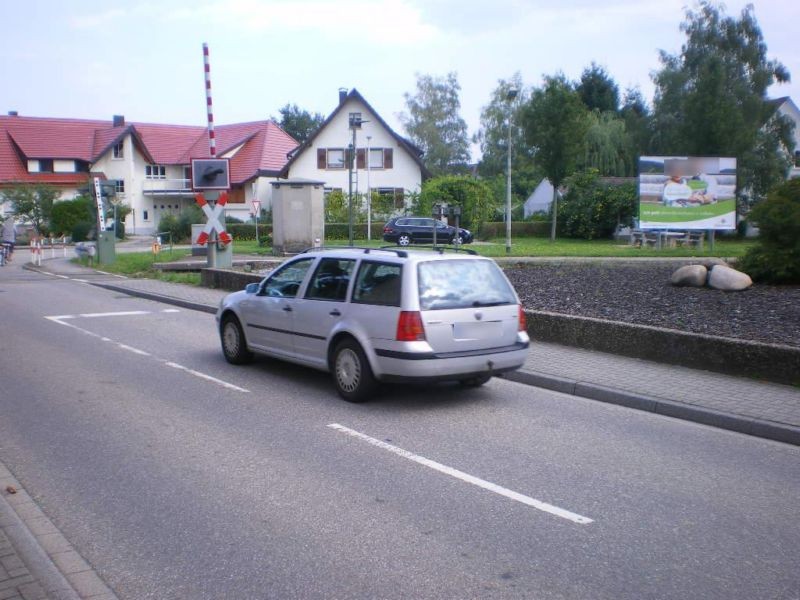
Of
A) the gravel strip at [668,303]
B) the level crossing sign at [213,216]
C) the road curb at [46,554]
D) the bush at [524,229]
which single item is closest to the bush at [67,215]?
the bush at [524,229]

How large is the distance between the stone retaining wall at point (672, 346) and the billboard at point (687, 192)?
2119 cm

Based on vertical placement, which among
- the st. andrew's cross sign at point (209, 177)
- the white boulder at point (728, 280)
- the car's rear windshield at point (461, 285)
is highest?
the st. andrew's cross sign at point (209, 177)

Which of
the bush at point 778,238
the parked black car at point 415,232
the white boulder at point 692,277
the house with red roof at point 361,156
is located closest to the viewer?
the bush at point 778,238

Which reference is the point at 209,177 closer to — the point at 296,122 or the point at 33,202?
the point at 33,202

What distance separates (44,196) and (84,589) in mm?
55663

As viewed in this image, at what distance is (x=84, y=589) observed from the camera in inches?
159

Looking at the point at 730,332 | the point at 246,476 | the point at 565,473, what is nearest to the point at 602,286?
the point at 730,332

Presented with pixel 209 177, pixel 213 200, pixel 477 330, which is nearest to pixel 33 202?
pixel 213 200

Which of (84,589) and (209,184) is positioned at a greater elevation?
(209,184)

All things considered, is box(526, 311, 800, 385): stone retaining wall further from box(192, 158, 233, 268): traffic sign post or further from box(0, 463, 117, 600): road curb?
box(192, 158, 233, 268): traffic sign post

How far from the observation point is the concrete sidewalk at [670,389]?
736 centimetres

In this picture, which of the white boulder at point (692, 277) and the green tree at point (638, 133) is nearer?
the white boulder at point (692, 277)

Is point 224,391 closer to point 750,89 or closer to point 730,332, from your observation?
point 730,332

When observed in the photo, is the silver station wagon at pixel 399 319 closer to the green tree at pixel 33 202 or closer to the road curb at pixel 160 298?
the road curb at pixel 160 298
